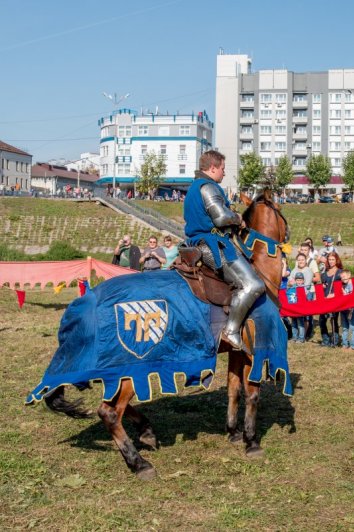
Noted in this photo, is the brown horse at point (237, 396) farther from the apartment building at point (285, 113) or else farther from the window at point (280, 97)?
the window at point (280, 97)

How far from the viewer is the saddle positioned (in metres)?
7.95

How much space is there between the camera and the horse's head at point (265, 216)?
8.83 metres

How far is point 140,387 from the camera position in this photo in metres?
7.41

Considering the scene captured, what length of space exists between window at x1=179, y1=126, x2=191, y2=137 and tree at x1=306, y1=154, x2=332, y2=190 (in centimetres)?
2549

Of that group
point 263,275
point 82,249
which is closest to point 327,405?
point 263,275

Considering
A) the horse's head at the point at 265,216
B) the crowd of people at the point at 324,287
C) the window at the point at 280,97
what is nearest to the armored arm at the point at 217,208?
the horse's head at the point at 265,216

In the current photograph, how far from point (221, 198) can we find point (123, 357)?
2062mm

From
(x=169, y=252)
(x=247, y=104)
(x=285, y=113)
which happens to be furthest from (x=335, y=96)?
(x=169, y=252)

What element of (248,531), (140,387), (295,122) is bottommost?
(248,531)

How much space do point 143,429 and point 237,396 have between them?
1.27 meters

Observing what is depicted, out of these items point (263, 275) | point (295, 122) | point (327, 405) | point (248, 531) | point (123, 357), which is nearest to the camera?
point (248, 531)

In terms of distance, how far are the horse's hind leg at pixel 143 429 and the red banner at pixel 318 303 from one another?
769 cm

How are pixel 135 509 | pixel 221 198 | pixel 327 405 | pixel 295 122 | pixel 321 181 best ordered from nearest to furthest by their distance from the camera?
pixel 135 509
pixel 221 198
pixel 327 405
pixel 321 181
pixel 295 122

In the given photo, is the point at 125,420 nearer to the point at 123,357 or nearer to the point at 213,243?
the point at 123,357
